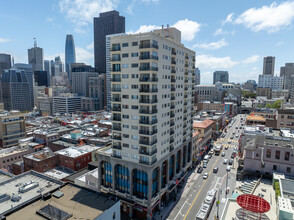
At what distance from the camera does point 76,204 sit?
140ft

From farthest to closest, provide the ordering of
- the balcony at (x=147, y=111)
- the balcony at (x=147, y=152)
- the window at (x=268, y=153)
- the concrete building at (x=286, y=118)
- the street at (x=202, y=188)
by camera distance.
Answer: the concrete building at (x=286, y=118) → the window at (x=268, y=153) → the street at (x=202, y=188) → the balcony at (x=147, y=152) → the balcony at (x=147, y=111)

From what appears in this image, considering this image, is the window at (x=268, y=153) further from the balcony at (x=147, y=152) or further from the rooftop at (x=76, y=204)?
the rooftop at (x=76, y=204)

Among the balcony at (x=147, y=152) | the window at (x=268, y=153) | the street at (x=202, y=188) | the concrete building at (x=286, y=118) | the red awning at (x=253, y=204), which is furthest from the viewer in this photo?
the concrete building at (x=286, y=118)

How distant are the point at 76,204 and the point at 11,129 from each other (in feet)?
340

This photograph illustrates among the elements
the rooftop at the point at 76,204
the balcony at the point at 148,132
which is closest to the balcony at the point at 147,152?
the balcony at the point at 148,132

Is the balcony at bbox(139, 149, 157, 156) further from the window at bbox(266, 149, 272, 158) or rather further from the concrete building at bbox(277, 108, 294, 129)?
the concrete building at bbox(277, 108, 294, 129)

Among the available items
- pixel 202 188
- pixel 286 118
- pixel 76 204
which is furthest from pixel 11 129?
pixel 286 118

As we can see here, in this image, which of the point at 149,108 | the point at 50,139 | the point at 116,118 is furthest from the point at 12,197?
the point at 50,139

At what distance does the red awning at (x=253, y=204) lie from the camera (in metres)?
37.8

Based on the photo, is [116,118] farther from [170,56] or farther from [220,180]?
[220,180]

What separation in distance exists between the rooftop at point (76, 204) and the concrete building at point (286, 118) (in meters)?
107

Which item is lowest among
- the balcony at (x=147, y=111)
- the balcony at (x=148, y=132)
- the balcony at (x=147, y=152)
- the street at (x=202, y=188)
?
the street at (x=202, y=188)

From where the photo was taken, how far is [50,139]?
11294 centimetres

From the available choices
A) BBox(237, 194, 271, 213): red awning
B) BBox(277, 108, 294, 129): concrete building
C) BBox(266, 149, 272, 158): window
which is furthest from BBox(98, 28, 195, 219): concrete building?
BBox(277, 108, 294, 129): concrete building
